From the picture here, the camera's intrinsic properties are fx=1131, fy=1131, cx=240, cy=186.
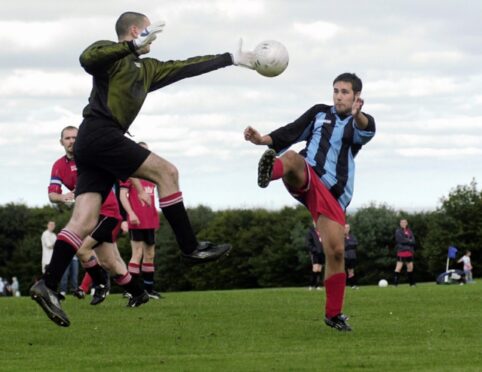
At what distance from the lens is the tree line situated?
64.4 meters

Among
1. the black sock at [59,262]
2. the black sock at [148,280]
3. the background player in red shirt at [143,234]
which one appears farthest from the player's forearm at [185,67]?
the black sock at [148,280]

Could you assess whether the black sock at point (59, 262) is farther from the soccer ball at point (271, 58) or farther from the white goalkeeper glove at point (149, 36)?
the soccer ball at point (271, 58)

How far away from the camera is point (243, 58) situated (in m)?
11.1

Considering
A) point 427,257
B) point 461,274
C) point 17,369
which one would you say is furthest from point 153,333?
point 427,257

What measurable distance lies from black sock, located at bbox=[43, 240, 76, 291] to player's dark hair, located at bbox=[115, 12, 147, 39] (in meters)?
2.12

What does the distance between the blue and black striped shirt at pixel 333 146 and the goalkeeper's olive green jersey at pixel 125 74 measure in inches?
42.2

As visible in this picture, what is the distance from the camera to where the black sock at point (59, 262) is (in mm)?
10500

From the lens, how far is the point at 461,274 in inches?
1484

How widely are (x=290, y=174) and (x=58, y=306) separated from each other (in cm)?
264

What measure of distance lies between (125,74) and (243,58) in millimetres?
1182

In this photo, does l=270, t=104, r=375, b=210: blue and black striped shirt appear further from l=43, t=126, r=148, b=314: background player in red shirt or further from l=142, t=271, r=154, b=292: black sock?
l=142, t=271, r=154, b=292: black sock

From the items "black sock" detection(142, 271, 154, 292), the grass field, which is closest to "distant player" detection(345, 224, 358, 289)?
"black sock" detection(142, 271, 154, 292)

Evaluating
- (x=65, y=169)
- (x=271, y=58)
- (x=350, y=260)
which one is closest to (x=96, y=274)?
(x=65, y=169)

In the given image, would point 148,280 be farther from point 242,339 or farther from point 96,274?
point 242,339
